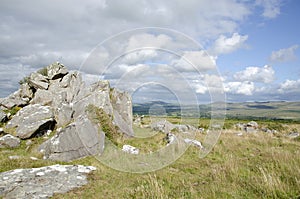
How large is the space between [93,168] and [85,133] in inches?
155

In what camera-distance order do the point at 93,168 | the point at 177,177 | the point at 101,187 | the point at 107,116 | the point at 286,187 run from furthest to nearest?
the point at 107,116 → the point at 93,168 → the point at 177,177 → the point at 101,187 → the point at 286,187

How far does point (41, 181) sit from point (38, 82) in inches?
738

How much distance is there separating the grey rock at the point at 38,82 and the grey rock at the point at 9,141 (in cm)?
966

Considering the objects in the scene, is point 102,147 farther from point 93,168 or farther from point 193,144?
point 193,144

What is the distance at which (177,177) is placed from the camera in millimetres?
9914

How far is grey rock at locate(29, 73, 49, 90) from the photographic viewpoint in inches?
984

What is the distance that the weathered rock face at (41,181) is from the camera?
785 centimetres

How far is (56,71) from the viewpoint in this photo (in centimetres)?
2647

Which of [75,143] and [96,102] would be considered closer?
[75,143]

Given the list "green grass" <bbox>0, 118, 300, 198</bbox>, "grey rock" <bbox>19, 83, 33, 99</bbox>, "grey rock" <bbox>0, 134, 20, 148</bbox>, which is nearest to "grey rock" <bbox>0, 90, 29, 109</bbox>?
"grey rock" <bbox>19, 83, 33, 99</bbox>

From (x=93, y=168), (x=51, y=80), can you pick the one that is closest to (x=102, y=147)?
(x=93, y=168)

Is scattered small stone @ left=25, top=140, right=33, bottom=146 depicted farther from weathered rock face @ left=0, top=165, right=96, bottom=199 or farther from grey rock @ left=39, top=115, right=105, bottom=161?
weathered rock face @ left=0, top=165, right=96, bottom=199

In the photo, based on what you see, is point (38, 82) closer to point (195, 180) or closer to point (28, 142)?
point (28, 142)

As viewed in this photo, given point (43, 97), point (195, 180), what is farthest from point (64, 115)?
point (195, 180)
